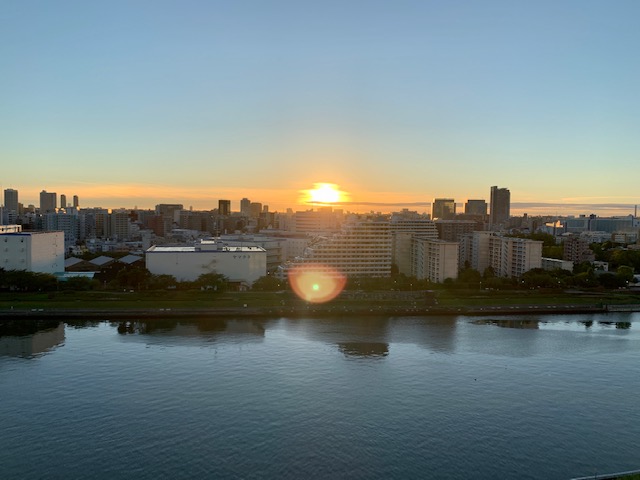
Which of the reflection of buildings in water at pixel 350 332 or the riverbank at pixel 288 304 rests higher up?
the riverbank at pixel 288 304

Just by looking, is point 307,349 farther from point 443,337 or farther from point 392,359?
point 443,337

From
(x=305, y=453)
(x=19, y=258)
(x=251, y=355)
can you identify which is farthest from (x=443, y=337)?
(x=19, y=258)

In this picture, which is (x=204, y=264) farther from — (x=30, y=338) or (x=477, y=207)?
(x=477, y=207)

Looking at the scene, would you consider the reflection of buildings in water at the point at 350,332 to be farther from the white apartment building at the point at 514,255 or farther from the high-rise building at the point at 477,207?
the high-rise building at the point at 477,207

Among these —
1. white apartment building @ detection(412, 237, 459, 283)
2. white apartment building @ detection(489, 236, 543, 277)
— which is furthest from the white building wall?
white apartment building @ detection(489, 236, 543, 277)

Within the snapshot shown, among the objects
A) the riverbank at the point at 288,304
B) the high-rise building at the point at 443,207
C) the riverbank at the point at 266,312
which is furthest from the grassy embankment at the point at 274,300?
the high-rise building at the point at 443,207

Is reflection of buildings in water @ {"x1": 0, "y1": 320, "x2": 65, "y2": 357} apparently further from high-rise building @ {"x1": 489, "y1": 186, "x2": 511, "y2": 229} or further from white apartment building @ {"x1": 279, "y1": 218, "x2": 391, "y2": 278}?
high-rise building @ {"x1": 489, "y1": 186, "x2": 511, "y2": 229}
